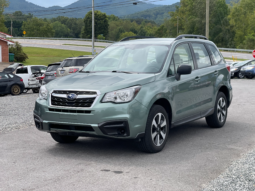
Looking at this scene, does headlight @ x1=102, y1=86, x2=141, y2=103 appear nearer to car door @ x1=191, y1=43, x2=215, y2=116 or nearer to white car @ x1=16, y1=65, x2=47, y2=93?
car door @ x1=191, y1=43, x2=215, y2=116

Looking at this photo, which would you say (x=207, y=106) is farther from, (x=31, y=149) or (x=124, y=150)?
(x=31, y=149)

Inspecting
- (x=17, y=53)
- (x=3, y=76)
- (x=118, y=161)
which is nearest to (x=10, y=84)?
(x=3, y=76)

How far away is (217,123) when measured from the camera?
8.25m

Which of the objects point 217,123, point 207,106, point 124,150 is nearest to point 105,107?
point 124,150

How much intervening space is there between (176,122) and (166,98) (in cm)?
64

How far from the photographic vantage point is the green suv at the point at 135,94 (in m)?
5.51

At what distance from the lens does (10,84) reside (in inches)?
797

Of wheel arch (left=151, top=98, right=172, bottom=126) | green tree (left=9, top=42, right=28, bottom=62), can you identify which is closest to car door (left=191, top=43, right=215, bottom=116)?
wheel arch (left=151, top=98, right=172, bottom=126)

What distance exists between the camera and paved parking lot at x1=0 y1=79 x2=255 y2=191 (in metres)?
4.59

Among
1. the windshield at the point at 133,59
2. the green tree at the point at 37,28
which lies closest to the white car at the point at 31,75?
the windshield at the point at 133,59

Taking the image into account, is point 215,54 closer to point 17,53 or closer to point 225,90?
point 225,90

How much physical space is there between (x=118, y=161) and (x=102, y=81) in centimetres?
126

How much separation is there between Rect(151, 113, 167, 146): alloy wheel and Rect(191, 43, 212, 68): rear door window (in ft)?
6.24

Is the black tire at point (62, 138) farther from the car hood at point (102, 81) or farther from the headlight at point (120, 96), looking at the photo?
the headlight at point (120, 96)
